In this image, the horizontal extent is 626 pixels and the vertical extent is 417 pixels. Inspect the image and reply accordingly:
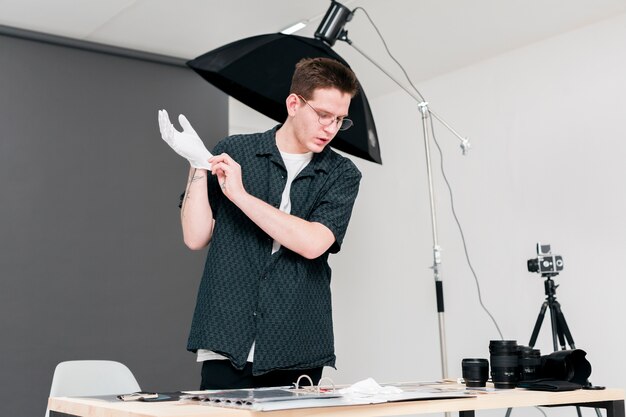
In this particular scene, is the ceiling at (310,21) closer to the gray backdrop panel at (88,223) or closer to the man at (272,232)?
the gray backdrop panel at (88,223)

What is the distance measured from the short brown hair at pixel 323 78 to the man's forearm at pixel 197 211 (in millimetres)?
331

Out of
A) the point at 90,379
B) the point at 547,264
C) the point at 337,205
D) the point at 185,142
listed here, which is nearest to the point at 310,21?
the point at 547,264

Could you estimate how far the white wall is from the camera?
397 cm

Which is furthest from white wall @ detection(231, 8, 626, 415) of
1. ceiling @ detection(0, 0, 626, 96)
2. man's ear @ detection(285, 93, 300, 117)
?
man's ear @ detection(285, 93, 300, 117)

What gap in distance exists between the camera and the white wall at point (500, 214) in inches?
156

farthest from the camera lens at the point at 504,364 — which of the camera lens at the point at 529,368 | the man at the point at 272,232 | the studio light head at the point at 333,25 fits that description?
the studio light head at the point at 333,25

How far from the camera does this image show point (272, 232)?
5.40 ft

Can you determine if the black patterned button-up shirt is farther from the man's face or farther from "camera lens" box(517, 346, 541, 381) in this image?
"camera lens" box(517, 346, 541, 381)

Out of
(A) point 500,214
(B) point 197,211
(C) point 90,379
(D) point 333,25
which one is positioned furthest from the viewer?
(A) point 500,214

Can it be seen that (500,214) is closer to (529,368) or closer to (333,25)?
(333,25)

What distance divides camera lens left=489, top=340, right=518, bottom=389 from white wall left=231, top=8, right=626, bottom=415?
240 centimetres

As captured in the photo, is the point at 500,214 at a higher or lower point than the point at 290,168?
higher

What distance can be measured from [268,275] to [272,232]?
0.14 m

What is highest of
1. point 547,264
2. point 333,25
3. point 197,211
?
point 333,25
